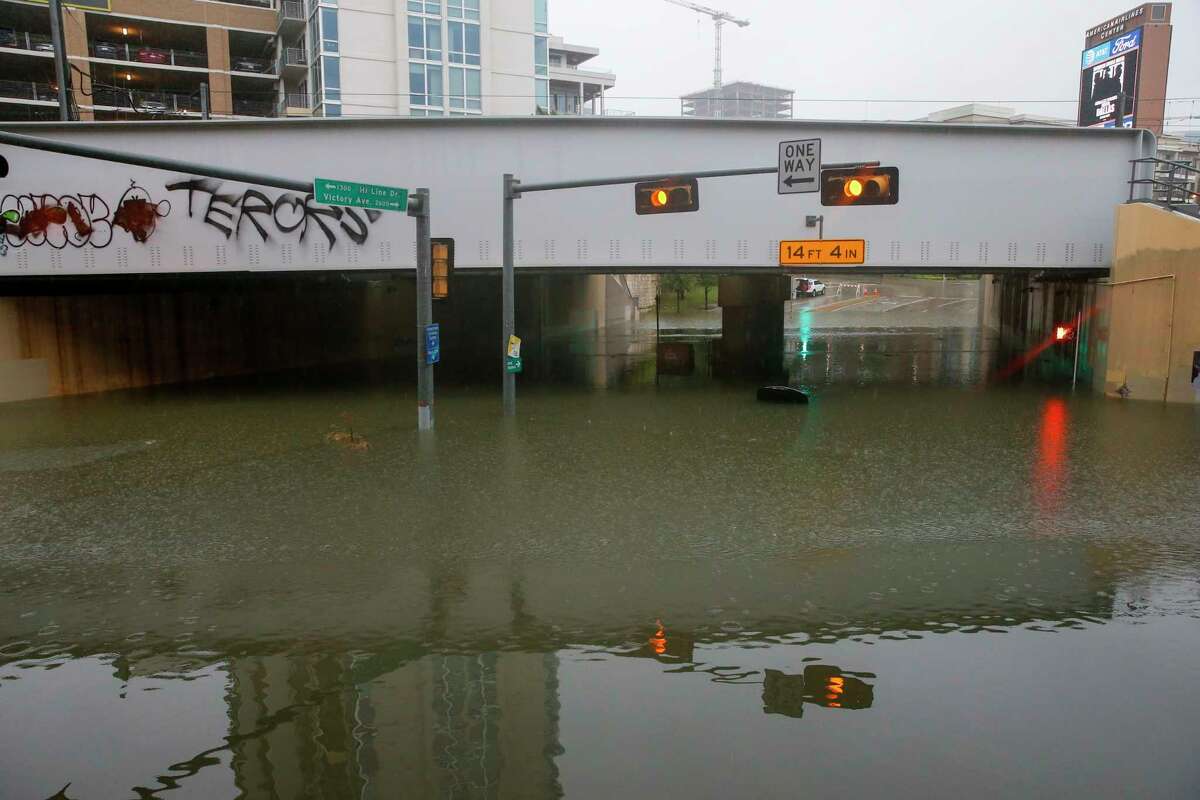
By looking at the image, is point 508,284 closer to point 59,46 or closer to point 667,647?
point 59,46

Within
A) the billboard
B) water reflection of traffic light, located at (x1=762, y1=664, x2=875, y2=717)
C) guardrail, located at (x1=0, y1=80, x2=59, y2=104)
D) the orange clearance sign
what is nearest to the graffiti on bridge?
the orange clearance sign

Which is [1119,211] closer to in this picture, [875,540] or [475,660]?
[875,540]

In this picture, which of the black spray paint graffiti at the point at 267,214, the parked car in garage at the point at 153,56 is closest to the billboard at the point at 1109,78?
the black spray paint graffiti at the point at 267,214

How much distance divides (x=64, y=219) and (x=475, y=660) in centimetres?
1784

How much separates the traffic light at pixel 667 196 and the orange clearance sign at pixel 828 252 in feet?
16.1

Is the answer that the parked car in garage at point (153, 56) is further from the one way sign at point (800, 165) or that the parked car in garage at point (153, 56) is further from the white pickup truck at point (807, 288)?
the white pickup truck at point (807, 288)

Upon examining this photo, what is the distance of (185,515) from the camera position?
10.3 m

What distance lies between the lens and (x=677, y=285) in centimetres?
7162

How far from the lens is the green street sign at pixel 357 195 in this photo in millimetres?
13328

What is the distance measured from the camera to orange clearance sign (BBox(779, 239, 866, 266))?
63.0 ft

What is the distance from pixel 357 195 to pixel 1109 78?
5562 centimetres

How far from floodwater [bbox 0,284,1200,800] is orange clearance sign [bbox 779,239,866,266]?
18.7 ft

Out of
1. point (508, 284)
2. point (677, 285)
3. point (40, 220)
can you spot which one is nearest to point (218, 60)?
point (677, 285)

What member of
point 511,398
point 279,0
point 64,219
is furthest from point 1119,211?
point 279,0
